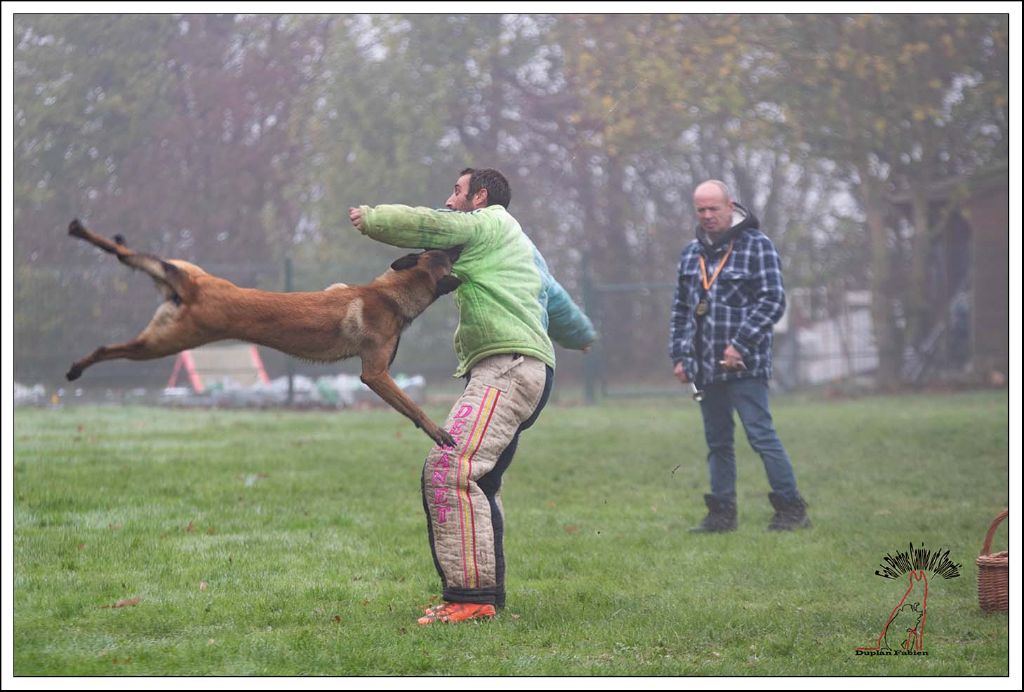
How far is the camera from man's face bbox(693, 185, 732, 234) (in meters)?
7.36

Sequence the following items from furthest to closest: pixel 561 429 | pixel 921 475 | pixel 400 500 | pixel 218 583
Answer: pixel 561 429 < pixel 921 475 < pixel 400 500 < pixel 218 583

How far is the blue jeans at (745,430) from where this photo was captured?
24.4 ft

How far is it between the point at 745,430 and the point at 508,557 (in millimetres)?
1711

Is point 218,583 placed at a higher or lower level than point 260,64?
lower

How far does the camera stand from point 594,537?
7.27 meters

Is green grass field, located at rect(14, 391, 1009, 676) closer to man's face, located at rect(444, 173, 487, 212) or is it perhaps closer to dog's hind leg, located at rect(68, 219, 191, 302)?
dog's hind leg, located at rect(68, 219, 191, 302)

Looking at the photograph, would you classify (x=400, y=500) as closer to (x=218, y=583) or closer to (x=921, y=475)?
(x=218, y=583)

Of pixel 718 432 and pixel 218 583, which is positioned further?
pixel 718 432

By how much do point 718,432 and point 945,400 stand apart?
10.6m

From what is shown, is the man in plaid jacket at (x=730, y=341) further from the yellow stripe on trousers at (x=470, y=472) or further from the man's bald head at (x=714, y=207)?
the yellow stripe on trousers at (x=470, y=472)

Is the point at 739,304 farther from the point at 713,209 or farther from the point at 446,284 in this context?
the point at 446,284

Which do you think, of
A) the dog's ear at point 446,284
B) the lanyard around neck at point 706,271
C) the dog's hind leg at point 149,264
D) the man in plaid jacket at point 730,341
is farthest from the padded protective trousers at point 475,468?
the lanyard around neck at point 706,271

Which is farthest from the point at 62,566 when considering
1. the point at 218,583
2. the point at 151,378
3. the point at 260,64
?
the point at 260,64

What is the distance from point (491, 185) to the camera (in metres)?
5.10
